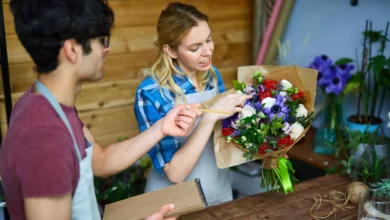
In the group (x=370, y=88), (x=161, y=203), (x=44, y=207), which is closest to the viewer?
(x=44, y=207)

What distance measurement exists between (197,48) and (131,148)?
49 centimetres

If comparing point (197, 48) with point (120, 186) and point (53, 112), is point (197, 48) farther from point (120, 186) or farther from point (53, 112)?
point (120, 186)

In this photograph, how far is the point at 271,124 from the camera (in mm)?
1507

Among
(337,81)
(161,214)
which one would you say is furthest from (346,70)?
(161,214)

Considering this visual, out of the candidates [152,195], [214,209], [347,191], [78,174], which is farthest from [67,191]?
[347,191]

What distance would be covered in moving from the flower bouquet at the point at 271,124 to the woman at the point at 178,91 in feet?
0.19

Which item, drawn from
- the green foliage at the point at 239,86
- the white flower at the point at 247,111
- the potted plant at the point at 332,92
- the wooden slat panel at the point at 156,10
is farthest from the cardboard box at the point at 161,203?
the wooden slat panel at the point at 156,10

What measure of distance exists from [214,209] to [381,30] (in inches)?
54.0

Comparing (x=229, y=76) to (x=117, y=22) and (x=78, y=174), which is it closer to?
(x=117, y=22)

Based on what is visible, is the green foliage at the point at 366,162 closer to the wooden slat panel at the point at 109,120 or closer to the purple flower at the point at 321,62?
the purple flower at the point at 321,62

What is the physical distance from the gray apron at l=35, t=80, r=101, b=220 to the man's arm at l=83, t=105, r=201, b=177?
196 millimetres

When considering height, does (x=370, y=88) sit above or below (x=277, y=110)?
below

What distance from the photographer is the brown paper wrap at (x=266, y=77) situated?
1538 mm

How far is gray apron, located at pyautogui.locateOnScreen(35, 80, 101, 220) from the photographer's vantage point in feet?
3.09
